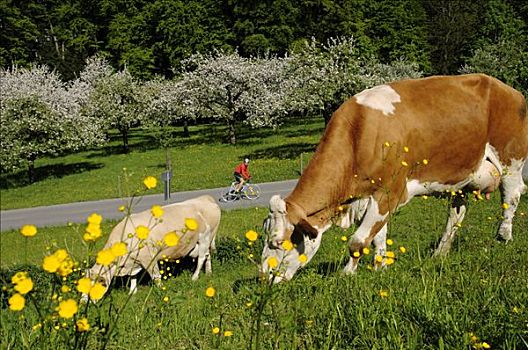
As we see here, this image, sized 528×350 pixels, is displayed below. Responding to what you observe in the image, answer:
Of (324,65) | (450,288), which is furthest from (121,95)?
(450,288)

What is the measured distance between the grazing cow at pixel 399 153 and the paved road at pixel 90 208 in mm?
11030

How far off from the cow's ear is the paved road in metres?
11.6

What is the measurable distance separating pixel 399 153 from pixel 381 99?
2.50 ft

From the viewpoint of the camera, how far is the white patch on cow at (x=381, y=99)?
19.3 feet

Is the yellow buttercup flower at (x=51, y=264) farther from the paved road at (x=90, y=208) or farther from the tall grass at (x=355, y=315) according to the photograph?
the paved road at (x=90, y=208)

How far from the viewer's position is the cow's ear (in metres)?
5.34

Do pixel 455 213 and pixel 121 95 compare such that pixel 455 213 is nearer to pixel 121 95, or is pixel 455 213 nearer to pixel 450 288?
pixel 450 288

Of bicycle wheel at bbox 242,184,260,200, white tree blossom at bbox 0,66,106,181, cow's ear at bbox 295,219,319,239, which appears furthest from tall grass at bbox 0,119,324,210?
cow's ear at bbox 295,219,319,239

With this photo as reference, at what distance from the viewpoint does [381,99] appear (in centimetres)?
599

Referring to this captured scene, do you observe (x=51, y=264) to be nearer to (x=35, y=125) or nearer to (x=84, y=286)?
(x=84, y=286)

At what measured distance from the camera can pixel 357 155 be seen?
5770 mm

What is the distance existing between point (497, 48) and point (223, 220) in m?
38.5

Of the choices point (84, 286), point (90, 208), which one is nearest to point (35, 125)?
point (90, 208)

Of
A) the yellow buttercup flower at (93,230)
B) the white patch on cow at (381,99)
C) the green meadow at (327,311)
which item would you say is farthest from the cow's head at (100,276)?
the white patch on cow at (381,99)
